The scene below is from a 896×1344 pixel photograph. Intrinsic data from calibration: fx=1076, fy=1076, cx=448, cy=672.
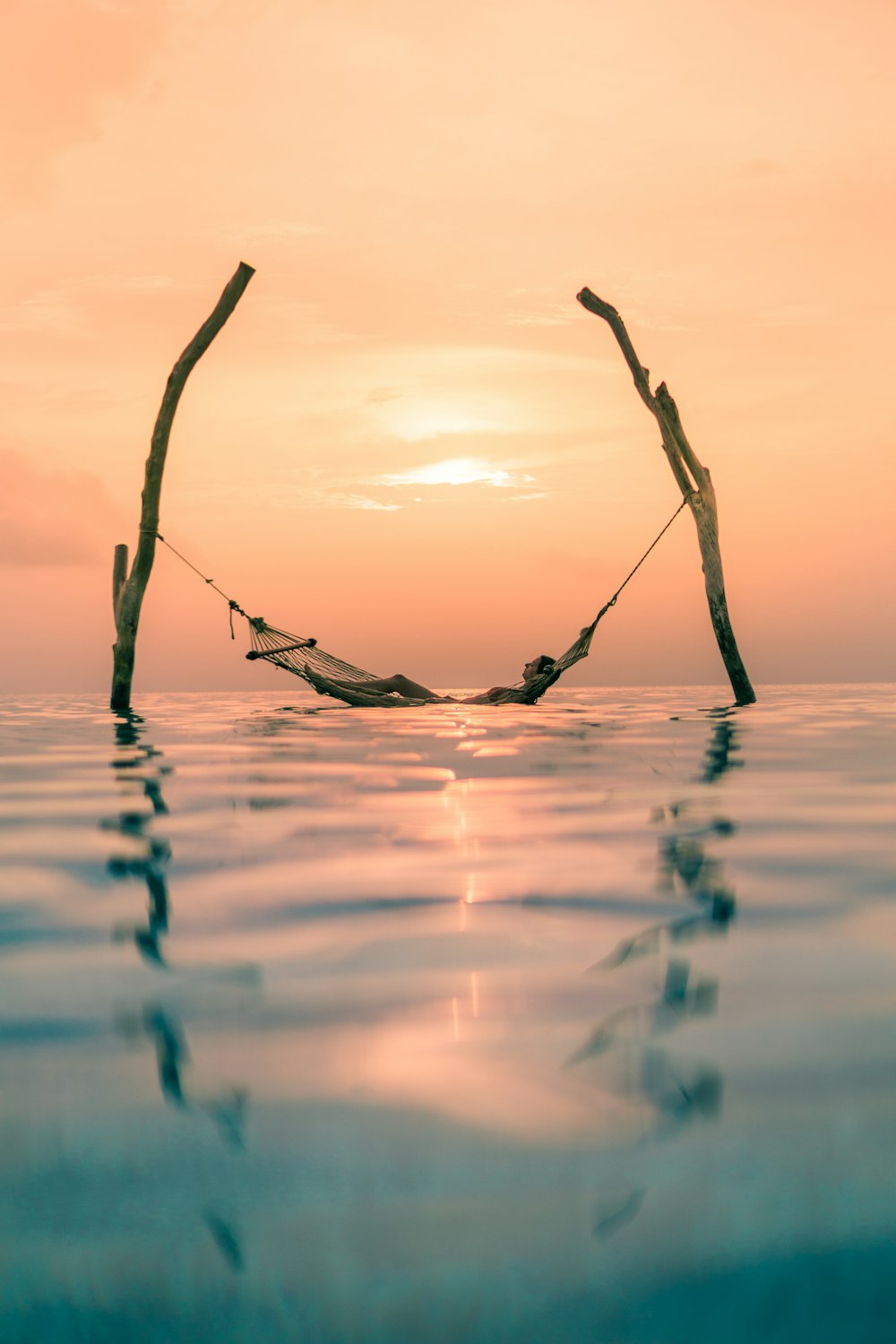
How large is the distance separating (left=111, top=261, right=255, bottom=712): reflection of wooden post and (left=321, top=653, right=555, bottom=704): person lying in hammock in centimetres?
293

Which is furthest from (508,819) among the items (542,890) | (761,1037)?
(761,1037)

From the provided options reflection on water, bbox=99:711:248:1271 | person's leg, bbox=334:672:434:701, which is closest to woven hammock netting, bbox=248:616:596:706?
person's leg, bbox=334:672:434:701

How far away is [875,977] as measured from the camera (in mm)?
2393

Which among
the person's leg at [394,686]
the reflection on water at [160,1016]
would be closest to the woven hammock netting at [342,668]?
the person's leg at [394,686]

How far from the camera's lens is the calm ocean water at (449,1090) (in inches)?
48.1

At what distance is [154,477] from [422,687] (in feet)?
18.7

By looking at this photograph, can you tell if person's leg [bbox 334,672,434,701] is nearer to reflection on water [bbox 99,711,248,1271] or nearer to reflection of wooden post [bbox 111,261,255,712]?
reflection of wooden post [bbox 111,261,255,712]

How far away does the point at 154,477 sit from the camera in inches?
567

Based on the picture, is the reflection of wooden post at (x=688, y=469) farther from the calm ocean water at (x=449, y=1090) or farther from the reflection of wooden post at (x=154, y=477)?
the calm ocean water at (x=449, y=1090)

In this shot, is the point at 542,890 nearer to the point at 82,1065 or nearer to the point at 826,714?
the point at 82,1065

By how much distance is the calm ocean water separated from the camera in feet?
4.00

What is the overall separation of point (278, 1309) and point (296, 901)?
1.96m

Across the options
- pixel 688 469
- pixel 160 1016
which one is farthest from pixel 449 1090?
pixel 688 469

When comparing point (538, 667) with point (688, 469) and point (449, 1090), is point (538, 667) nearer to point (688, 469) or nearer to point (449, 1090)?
point (688, 469)
